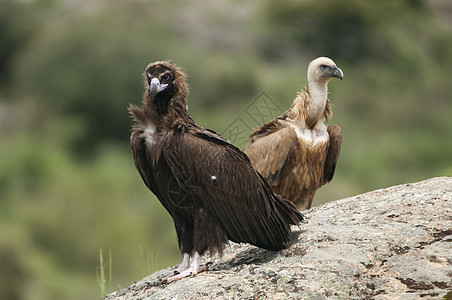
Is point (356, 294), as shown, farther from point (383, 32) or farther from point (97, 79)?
point (383, 32)

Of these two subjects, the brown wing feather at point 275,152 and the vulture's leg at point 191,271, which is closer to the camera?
Answer: the vulture's leg at point 191,271

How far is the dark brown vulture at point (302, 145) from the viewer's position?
1127cm

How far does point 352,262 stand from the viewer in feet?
24.4

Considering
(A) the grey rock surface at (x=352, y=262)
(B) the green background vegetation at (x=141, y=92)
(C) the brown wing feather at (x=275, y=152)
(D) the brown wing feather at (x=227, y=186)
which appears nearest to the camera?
(A) the grey rock surface at (x=352, y=262)

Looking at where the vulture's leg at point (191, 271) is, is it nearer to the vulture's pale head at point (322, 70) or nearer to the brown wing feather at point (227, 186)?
the brown wing feather at point (227, 186)

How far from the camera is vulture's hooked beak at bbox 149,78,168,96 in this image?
26.1 ft

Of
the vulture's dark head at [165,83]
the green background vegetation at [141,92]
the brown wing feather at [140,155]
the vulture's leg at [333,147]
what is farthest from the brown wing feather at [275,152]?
the green background vegetation at [141,92]

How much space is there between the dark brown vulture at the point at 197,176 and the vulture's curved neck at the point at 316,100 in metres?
3.36

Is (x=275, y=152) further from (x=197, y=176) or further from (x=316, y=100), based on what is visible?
(x=197, y=176)

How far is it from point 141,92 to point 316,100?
40916 millimetres

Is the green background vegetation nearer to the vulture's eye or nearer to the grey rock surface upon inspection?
the grey rock surface

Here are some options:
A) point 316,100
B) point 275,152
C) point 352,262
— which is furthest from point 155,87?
point 316,100

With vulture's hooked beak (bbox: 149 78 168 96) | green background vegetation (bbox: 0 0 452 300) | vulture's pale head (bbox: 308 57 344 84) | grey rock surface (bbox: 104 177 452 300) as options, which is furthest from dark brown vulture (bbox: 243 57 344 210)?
green background vegetation (bbox: 0 0 452 300)

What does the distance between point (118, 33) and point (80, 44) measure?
277 centimetres
